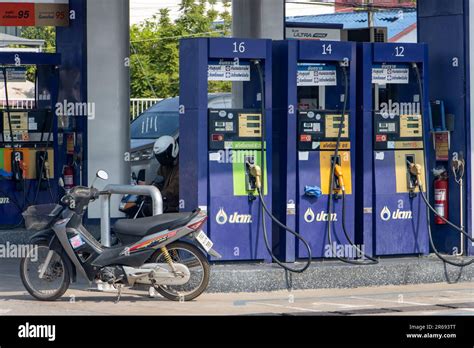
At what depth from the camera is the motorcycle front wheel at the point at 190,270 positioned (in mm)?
11422

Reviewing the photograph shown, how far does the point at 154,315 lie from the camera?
419 inches

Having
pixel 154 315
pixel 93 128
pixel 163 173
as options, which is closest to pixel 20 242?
pixel 93 128

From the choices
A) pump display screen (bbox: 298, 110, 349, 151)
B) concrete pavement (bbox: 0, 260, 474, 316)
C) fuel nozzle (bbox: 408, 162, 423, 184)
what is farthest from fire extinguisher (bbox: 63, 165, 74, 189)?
fuel nozzle (bbox: 408, 162, 423, 184)

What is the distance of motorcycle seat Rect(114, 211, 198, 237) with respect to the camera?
37.1 feet

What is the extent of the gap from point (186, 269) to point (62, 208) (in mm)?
1475

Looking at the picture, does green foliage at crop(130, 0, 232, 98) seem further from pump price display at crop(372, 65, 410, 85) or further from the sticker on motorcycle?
the sticker on motorcycle

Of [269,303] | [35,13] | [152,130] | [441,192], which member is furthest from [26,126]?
[441,192]

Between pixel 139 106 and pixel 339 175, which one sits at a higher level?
pixel 139 106

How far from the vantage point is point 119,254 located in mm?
11438

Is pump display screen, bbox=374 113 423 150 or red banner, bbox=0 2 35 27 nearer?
pump display screen, bbox=374 113 423 150

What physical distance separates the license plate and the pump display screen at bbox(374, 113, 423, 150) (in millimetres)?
2495

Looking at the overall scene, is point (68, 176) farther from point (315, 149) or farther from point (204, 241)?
point (204, 241)

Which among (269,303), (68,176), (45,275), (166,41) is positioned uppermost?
(166,41)

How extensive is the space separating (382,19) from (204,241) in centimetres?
3039
